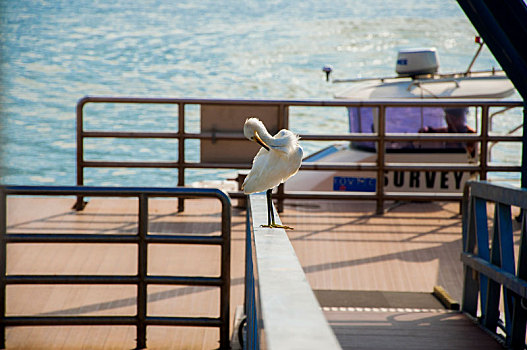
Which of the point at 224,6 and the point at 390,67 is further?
the point at 224,6

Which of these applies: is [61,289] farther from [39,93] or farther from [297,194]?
[39,93]

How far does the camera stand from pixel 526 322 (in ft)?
11.3

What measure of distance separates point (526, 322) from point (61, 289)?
2623 millimetres

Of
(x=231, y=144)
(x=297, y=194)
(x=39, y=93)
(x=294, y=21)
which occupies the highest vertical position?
(x=294, y=21)

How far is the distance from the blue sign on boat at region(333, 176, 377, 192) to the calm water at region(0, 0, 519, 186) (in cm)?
1296

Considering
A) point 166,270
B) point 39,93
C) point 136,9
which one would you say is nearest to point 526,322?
point 166,270

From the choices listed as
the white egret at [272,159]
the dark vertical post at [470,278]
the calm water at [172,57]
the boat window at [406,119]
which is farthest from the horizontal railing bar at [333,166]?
the calm water at [172,57]

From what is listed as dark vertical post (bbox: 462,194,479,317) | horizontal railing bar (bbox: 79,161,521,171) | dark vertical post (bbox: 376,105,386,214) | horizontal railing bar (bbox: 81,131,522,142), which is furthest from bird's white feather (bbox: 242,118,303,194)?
dark vertical post (bbox: 376,105,386,214)

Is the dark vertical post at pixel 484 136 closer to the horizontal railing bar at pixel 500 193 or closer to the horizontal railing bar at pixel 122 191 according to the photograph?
the horizontal railing bar at pixel 500 193

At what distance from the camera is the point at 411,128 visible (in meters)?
9.20

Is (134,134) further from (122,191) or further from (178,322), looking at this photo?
(178,322)

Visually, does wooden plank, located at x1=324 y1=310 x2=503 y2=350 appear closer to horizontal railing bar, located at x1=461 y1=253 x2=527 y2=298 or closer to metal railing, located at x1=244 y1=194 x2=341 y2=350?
horizontal railing bar, located at x1=461 y1=253 x2=527 y2=298

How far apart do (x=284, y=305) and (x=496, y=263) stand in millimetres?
2652

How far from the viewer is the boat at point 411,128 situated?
26.9ft
